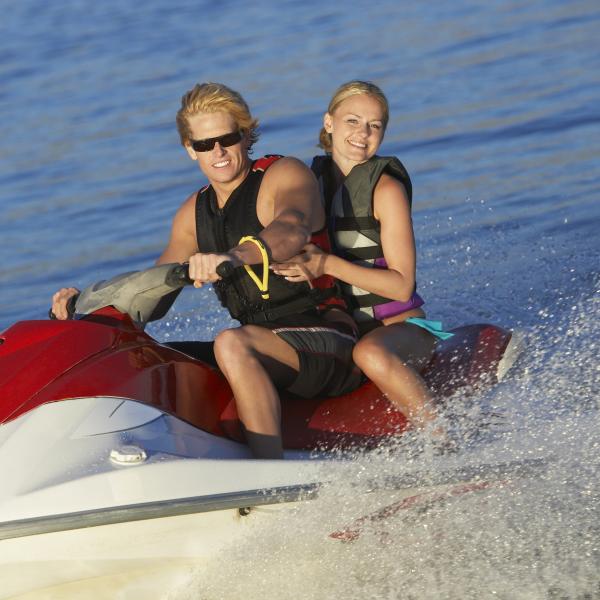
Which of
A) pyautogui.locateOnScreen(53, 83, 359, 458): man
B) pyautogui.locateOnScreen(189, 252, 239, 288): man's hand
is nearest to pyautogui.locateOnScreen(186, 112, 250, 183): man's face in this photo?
pyautogui.locateOnScreen(53, 83, 359, 458): man

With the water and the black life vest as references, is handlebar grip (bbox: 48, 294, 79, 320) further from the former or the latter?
the water

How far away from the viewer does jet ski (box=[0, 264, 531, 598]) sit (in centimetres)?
335

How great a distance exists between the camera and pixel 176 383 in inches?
149

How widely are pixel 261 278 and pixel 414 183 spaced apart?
5.26 m

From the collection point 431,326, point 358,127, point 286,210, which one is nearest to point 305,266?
point 286,210

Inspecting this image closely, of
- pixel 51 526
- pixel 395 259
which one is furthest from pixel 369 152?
pixel 51 526

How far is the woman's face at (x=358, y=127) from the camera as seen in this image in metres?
4.30

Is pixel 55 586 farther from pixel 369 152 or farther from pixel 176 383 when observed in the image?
pixel 369 152

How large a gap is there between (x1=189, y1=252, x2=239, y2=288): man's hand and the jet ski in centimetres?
7

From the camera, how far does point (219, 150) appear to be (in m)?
4.00

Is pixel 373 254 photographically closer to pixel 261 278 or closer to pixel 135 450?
pixel 261 278

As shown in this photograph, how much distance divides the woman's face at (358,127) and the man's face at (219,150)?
17.4 inches

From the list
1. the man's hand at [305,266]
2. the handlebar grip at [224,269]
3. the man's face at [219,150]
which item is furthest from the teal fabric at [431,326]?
the handlebar grip at [224,269]

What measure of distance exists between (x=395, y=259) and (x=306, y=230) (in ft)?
1.24
